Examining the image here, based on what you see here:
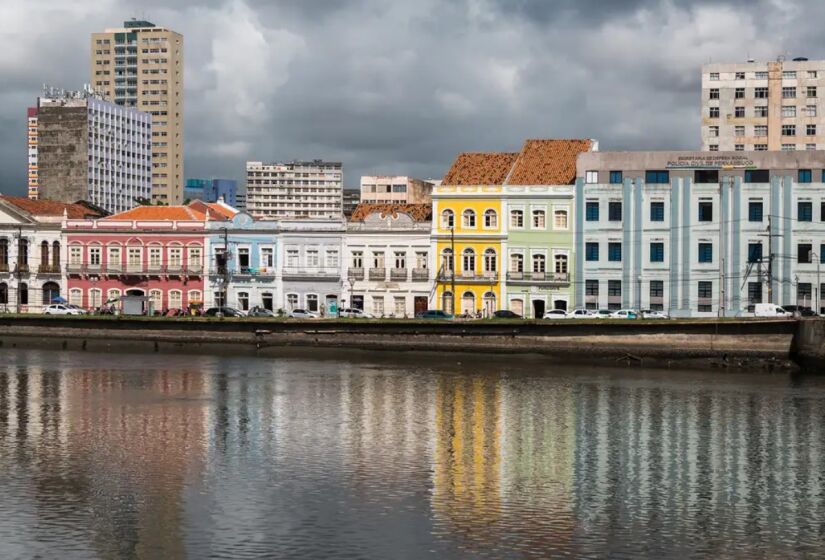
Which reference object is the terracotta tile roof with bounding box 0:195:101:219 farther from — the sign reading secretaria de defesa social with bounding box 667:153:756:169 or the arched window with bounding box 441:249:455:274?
the sign reading secretaria de defesa social with bounding box 667:153:756:169

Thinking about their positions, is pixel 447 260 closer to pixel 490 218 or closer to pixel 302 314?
pixel 490 218

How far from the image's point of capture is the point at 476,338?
261ft

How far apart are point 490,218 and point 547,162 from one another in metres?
7.24

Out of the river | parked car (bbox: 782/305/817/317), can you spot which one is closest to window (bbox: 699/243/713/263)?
parked car (bbox: 782/305/817/317)

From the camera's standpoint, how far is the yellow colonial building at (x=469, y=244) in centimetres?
9338

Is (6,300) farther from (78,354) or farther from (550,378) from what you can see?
(550,378)

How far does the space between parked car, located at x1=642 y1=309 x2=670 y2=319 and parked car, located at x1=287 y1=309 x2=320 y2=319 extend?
2469 cm

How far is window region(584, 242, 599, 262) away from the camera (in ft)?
299

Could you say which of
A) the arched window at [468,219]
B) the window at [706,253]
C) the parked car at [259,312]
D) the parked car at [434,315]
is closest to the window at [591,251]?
the window at [706,253]

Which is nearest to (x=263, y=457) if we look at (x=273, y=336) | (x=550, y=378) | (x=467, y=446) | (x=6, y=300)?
(x=467, y=446)

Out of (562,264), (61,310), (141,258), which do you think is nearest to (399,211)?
(562,264)

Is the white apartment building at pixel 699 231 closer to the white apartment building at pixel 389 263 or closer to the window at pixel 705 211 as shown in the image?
the window at pixel 705 211

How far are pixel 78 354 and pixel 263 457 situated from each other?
46.8 meters

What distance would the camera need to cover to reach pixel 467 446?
42.8 m
